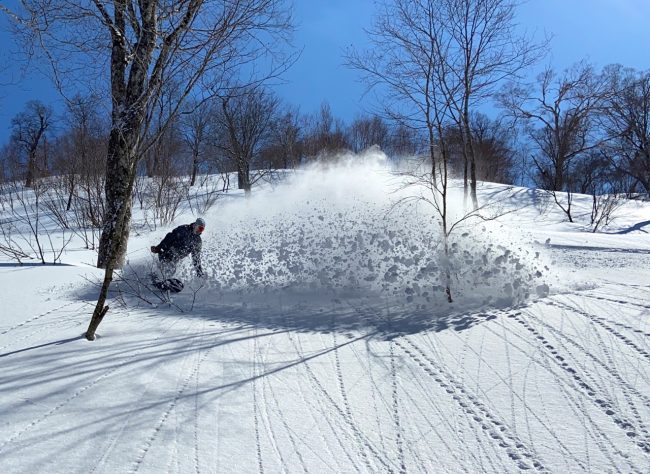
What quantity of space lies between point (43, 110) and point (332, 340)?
48.3m

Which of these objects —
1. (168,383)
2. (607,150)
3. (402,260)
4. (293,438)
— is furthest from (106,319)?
(607,150)

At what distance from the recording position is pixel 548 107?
1326 inches

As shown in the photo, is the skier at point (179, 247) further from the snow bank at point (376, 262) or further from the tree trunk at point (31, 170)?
the tree trunk at point (31, 170)

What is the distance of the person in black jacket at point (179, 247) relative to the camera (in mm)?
7090

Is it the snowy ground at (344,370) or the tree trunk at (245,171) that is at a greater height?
the tree trunk at (245,171)

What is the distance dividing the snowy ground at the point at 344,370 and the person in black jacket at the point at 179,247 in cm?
41

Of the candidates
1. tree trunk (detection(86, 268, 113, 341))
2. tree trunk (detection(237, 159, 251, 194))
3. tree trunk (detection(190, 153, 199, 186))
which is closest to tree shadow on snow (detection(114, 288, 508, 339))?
tree trunk (detection(86, 268, 113, 341))

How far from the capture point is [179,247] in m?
7.21

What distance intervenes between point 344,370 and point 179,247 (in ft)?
14.0

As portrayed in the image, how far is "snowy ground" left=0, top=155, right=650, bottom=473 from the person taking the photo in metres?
2.73

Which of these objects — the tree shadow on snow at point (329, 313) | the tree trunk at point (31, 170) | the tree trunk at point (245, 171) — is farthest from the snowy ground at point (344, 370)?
the tree trunk at point (245, 171)

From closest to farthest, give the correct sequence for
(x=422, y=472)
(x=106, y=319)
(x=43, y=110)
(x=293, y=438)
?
(x=422, y=472)
(x=293, y=438)
(x=106, y=319)
(x=43, y=110)

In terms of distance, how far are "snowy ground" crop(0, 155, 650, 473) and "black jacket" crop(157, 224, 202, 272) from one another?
18.0 inches

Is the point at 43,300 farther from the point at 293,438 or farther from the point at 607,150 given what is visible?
the point at 607,150
